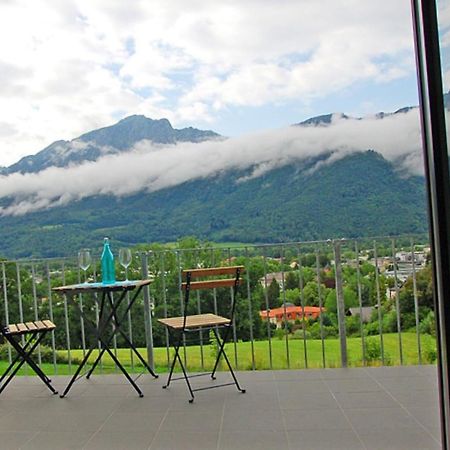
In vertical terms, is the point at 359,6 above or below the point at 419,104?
above

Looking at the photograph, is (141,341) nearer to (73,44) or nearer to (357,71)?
(73,44)

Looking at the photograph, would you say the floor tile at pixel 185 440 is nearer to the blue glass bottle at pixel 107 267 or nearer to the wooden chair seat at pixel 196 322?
the wooden chair seat at pixel 196 322

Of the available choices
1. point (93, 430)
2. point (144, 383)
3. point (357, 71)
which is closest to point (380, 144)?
point (357, 71)

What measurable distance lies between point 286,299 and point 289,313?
0.20m

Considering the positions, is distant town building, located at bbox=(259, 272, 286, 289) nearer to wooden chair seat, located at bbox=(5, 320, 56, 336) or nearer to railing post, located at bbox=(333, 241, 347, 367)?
railing post, located at bbox=(333, 241, 347, 367)

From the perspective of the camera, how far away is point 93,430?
3.01 meters

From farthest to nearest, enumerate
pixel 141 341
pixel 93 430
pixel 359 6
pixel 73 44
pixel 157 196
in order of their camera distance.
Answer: pixel 157 196 → pixel 73 44 → pixel 359 6 → pixel 141 341 → pixel 93 430

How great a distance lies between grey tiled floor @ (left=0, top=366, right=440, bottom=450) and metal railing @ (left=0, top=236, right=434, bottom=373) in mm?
401

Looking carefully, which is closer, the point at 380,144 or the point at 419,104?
the point at 419,104

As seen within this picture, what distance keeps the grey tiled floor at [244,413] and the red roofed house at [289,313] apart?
702mm

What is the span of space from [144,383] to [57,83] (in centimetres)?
656

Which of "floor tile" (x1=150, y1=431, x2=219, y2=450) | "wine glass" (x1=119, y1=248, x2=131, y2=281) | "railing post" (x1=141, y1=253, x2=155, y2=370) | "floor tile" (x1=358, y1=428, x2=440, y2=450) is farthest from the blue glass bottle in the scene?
"floor tile" (x1=358, y1=428, x2=440, y2=450)

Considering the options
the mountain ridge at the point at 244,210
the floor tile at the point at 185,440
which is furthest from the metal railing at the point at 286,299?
the mountain ridge at the point at 244,210

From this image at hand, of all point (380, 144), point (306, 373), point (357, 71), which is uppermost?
point (357, 71)
